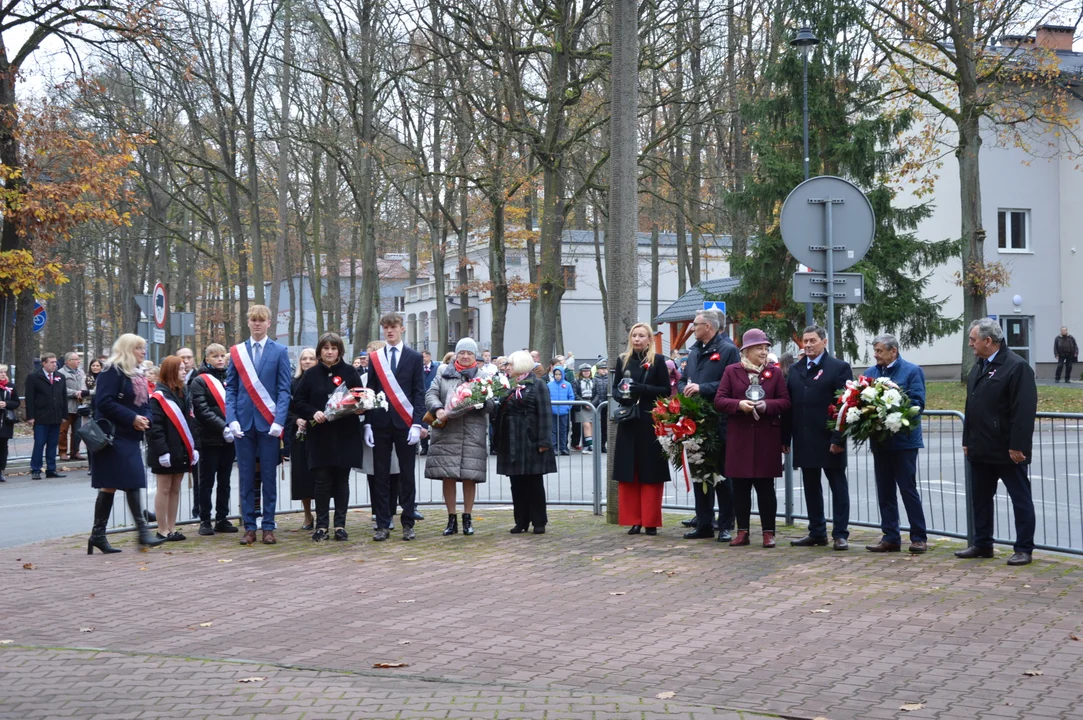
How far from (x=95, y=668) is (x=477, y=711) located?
2.35 metres

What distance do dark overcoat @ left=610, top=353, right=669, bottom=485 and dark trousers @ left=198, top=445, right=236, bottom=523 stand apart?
4.01 metres

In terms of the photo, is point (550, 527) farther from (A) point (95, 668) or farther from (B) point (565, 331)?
(B) point (565, 331)

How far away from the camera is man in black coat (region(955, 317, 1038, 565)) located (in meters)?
9.56

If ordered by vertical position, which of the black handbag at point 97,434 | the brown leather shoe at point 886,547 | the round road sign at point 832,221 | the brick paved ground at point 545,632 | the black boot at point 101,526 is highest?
the round road sign at point 832,221

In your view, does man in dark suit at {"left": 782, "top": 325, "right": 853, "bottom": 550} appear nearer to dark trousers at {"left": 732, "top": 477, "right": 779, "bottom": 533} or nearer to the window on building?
dark trousers at {"left": 732, "top": 477, "right": 779, "bottom": 533}

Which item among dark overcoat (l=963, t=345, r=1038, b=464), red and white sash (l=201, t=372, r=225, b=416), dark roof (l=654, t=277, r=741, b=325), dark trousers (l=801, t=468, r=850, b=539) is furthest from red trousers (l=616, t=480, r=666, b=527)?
dark roof (l=654, t=277, r=741, b=325)

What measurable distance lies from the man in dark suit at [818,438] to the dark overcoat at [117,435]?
19.5 feet

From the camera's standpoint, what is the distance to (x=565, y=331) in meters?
73.8

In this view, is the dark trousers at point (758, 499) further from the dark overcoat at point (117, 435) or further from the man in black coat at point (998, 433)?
the dark overcoat at point (117, 435)

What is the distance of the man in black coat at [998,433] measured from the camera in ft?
31.4

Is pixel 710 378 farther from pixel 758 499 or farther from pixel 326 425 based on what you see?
pixel 326 425

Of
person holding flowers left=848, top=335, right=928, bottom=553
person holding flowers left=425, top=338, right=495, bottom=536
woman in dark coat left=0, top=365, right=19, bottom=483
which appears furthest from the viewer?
woman in dark coat left=0, top=365, right=19, bottom=483

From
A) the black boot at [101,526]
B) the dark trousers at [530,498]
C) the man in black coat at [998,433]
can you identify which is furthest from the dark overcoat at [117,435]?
the man in black coat at [998,433]

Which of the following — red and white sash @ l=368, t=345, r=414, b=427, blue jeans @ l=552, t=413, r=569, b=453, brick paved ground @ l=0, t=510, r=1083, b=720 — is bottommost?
brick paved ground @ l=0, t=510, r=1083, b=720
